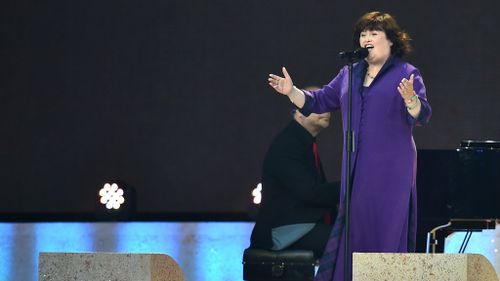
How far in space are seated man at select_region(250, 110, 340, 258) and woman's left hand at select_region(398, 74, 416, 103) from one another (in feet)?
4.49

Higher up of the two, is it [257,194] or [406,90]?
[406,90]

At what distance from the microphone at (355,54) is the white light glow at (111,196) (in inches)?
126

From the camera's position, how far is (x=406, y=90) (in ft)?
12.4

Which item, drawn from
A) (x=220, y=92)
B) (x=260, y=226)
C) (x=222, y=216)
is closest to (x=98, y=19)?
(x=220, y=92)

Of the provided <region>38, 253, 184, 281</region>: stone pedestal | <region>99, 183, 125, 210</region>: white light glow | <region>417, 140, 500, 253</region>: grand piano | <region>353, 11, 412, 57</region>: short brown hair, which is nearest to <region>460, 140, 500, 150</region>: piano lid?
<region>417, 140, 500, 253</region>: grand piano

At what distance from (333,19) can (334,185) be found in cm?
227

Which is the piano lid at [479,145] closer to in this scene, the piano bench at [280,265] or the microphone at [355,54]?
the piano bench at [280,265]

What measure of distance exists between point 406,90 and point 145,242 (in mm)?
3099

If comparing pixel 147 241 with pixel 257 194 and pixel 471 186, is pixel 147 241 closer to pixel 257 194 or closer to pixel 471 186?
pixel 257 194

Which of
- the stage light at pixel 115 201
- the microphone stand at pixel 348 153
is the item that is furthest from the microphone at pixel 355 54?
the stage light at pixel 115 201

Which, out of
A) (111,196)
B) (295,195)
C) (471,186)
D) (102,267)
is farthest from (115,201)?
(102,267)

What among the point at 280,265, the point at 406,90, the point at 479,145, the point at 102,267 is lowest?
the point at 280,265

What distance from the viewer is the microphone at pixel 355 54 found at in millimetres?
3834

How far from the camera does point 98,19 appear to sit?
7277 millimetres
